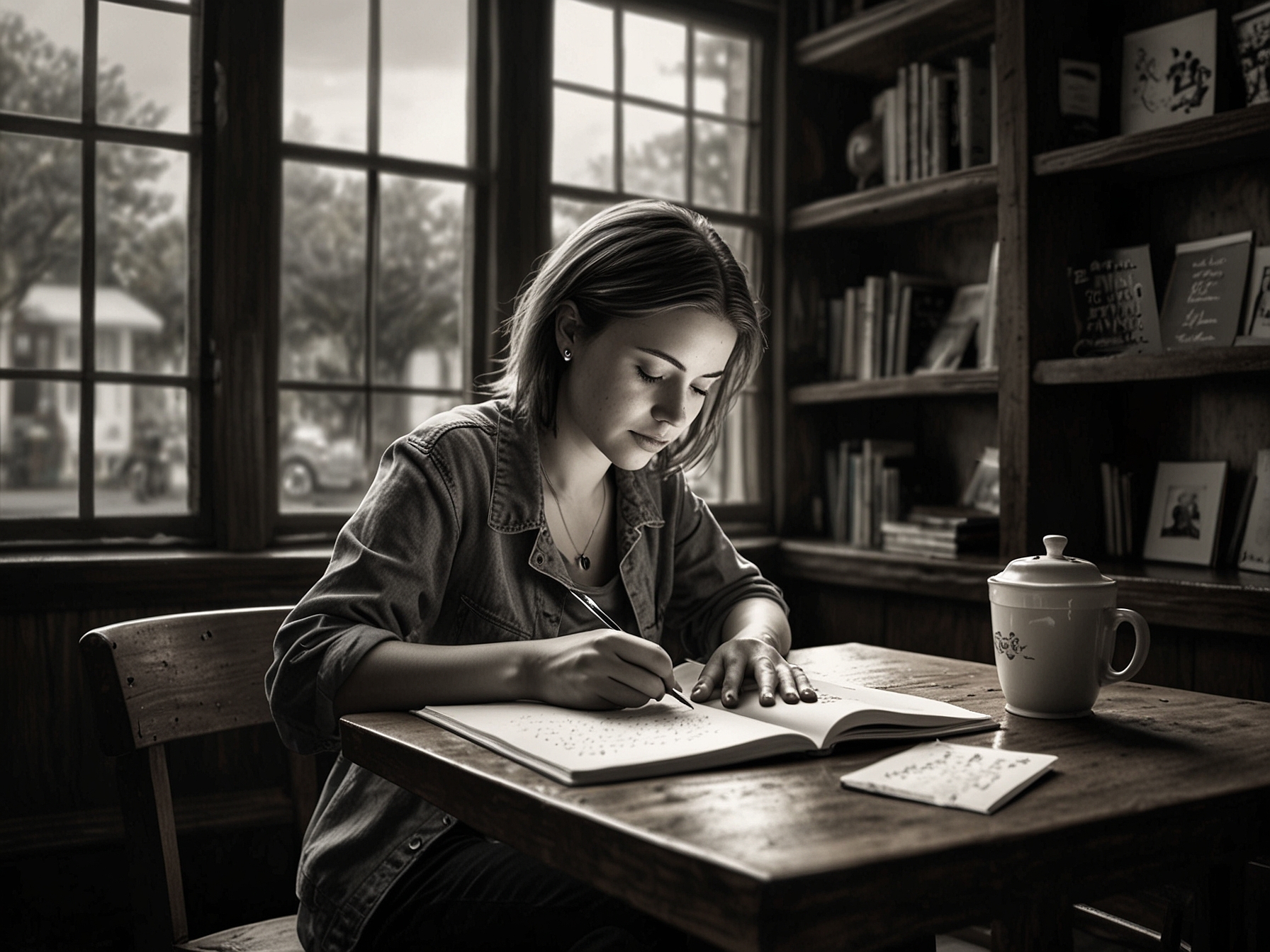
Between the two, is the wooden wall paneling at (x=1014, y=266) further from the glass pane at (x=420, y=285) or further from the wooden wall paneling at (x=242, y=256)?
the wooden wall paneling at (x=242, y=256)

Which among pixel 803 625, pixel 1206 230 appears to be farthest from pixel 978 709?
pixel 803 625

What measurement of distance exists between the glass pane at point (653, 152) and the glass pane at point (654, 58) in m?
0.06

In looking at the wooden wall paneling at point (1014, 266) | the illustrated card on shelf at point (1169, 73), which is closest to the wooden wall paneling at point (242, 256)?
the wooden wall paneling at point (1014, 266)

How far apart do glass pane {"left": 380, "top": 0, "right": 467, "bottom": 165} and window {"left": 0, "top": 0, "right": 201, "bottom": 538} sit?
0.48 meters

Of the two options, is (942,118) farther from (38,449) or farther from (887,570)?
(38,449)

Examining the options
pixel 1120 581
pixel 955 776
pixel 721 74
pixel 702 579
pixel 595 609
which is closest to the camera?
pixel 955 776

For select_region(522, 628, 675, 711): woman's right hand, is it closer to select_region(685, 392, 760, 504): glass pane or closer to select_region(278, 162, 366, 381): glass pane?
select_region(278, 162, 366, 381): glass pane

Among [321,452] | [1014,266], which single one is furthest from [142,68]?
[1014,266]

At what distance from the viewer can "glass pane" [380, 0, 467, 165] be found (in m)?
2.88

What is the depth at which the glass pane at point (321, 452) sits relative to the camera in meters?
2.77

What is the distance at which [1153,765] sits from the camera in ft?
3.32

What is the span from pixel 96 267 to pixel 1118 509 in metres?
2.49

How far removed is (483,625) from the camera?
1.47 meters

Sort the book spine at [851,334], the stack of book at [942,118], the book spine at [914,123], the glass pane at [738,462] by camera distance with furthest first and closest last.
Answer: the glass pane at [738,462] < the book spine at [851,334] < the book spine at [914,123] < the stack of book at [942,118]
